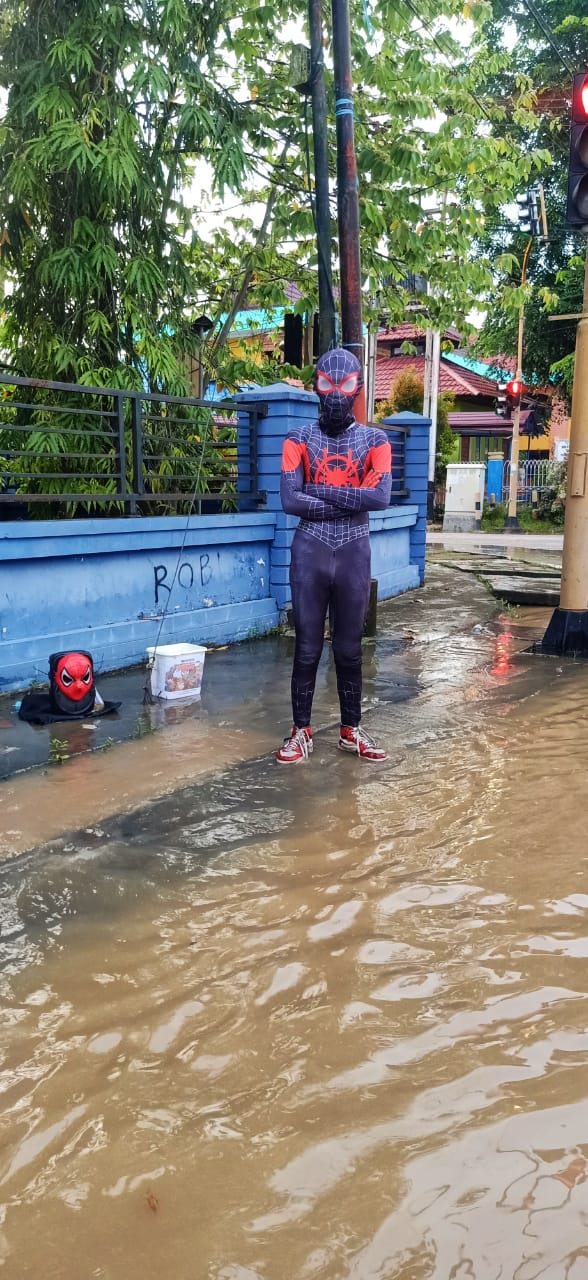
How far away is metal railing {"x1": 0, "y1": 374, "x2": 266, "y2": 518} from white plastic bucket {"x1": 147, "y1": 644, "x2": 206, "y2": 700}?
145cm

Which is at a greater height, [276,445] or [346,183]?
[346,183]

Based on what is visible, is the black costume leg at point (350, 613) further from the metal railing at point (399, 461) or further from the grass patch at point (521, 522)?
the grass patch at point (521, 522)

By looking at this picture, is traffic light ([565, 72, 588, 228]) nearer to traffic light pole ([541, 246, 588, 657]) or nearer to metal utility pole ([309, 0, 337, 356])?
traffic light pole ([541, 246, 588, 657])

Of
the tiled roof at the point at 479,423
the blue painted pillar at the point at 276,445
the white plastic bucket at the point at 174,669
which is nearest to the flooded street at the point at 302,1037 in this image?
the white plastic bucket at the point at 174,669

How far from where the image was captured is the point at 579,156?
665 centimetres

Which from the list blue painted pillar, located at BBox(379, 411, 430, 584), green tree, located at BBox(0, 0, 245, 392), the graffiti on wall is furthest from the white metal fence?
the graffiti on wall

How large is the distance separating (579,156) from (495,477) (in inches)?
1014

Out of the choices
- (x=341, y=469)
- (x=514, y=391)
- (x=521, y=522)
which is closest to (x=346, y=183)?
(x=341, y=469)

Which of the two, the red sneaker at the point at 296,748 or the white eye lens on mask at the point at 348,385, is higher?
the white eye lens on mask at the point at 348,385

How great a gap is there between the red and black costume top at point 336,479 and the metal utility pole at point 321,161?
3.83m

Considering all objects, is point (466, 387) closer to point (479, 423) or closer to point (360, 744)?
point (479, 423)

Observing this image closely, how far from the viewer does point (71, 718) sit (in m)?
5.91

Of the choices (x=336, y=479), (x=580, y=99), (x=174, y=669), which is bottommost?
(x=174, y=669)

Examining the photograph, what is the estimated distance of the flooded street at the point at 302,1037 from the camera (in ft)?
6.39
